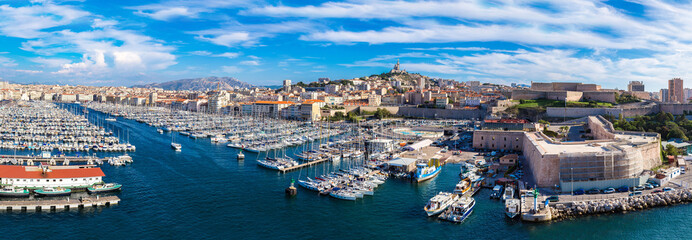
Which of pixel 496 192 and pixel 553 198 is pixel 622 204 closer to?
pixel 553 198

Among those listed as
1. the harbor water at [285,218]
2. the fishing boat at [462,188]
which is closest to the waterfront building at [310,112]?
the harbor water at [285,218]

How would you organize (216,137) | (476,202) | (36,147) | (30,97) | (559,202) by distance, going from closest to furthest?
1. (559,202)
2. (476,202)
3. (36,147)
4. (216,137)
5. (30,97)

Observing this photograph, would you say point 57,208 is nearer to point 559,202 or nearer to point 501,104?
point 559,202

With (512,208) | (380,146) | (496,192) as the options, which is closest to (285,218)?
(512,208)

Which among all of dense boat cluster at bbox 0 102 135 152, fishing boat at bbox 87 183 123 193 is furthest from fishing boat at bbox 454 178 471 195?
dense boat cluster at bbox 0 102 135 152

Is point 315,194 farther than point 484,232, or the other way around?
point 315,194

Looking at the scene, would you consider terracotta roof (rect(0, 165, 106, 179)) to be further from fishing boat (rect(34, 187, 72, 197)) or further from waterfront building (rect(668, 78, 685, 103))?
waterfront building (rect(668, 78, 685, 103))

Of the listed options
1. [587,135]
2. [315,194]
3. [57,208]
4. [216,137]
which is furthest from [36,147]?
[587,135]
